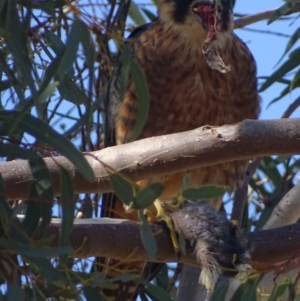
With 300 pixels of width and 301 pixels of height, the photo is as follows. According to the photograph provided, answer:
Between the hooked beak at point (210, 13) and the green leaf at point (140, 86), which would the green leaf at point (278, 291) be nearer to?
the green leaf at point (140, 86)

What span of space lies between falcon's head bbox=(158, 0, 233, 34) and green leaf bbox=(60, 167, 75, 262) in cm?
131

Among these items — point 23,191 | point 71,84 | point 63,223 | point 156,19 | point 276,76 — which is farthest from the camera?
point 156,19

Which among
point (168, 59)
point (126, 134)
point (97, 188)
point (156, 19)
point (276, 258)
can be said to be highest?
point (156, 19)

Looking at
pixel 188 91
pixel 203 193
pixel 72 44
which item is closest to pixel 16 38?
pixel 72 44

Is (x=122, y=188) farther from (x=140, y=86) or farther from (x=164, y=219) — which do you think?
(x=164, y=219)

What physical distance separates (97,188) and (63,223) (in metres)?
0.15

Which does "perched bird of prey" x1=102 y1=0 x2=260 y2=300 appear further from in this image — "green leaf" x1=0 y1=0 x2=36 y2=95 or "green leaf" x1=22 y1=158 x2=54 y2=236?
"green leaf" x1=0 y1=0 x2=36 y2=95

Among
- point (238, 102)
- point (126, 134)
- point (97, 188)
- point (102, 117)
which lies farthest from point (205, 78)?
point (97, 188)

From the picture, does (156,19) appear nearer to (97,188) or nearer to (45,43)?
(45,43)

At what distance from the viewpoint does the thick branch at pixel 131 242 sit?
6.74 feet

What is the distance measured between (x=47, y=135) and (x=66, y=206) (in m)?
0.20

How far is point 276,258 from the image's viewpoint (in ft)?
7.09

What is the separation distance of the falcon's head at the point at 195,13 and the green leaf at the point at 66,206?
1.31 m

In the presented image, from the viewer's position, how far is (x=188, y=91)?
3.00 meters
